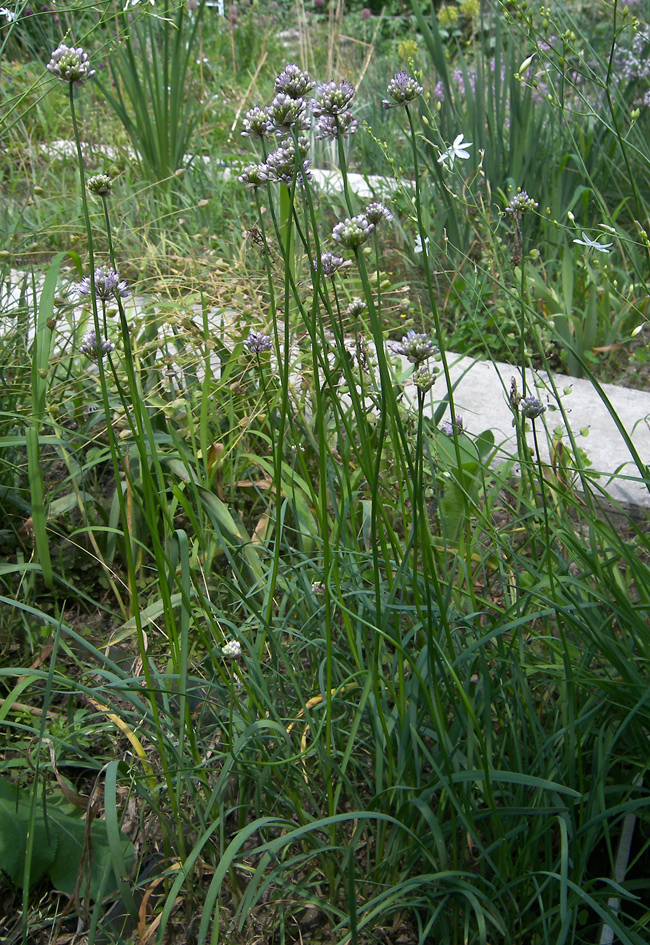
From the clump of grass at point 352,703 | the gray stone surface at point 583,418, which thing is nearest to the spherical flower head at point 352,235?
the clump of grass at point 352,703

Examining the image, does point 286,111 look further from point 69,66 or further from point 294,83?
point 69,66

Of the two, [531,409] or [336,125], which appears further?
[531,409]

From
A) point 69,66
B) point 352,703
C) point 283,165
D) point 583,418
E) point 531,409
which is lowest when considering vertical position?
point 583,418

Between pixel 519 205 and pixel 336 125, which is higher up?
pixel 336 125

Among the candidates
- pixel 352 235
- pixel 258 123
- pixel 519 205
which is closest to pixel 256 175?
pixel 258 123

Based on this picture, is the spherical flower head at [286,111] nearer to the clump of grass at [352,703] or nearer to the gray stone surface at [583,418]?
the clump of grass at [352,703]

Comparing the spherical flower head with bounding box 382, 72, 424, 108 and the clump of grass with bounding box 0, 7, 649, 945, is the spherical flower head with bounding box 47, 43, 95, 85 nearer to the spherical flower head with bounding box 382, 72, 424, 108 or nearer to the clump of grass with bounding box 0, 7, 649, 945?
the clump of grass with bounding box 0, 7, 649, 945

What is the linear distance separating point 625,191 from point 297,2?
281 centimetres

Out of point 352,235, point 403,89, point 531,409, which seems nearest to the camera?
point 352,235

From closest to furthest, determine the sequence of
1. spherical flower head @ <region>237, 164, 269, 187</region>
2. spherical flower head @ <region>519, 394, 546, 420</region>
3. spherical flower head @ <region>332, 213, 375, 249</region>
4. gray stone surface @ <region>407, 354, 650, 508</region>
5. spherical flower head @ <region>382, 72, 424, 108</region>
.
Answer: spherical flower head @ <region>332, 213, 375, 249</region>, spherical flower head @ <region>382, 72, 424, 108</region>, spherical flower head @ <region>237, 164, 269, 187</region>, spherical flower head @ <region>519, 394, 546, 420</region>, gray stone surface @ <region>407, 354, 650, 508</region>

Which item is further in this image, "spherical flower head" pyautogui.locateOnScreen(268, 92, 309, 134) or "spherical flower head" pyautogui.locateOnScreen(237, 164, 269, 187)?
"spherical flower head" pyautogui.locateOnScreen(237, 164, 269, 187)

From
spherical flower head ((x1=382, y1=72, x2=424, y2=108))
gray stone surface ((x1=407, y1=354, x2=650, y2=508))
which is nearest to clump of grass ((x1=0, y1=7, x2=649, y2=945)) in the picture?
spherical flower head ((x1=382, y1=72, x2=424, y2=108))

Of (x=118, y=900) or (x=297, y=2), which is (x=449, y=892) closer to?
(x=118, y=900)

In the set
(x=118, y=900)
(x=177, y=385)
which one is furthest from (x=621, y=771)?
(x=177, y=385)
